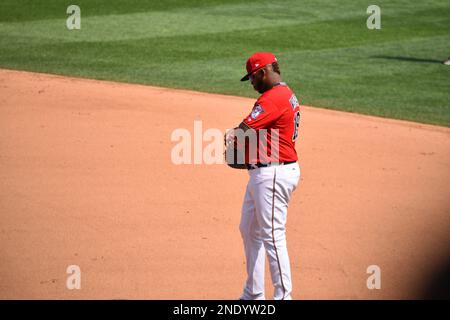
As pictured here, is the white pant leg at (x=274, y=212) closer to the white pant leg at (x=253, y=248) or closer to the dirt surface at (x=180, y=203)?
the white pant leg at (x=253, y=248)

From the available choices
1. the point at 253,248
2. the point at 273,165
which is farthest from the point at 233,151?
the point at 253,248

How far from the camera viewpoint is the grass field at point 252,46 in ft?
43.3

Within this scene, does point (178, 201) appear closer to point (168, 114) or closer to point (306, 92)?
point (168, 114)

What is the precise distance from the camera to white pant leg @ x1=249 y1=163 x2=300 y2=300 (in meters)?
5.59

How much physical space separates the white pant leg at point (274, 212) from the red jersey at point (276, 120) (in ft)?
0.33

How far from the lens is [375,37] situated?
1730cm

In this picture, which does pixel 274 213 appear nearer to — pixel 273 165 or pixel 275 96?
pixel 273 165

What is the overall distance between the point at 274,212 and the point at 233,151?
53 centimetres

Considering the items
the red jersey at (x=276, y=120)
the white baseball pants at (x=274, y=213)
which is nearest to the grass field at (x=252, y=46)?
the red jersey at (x=276, y=120)
